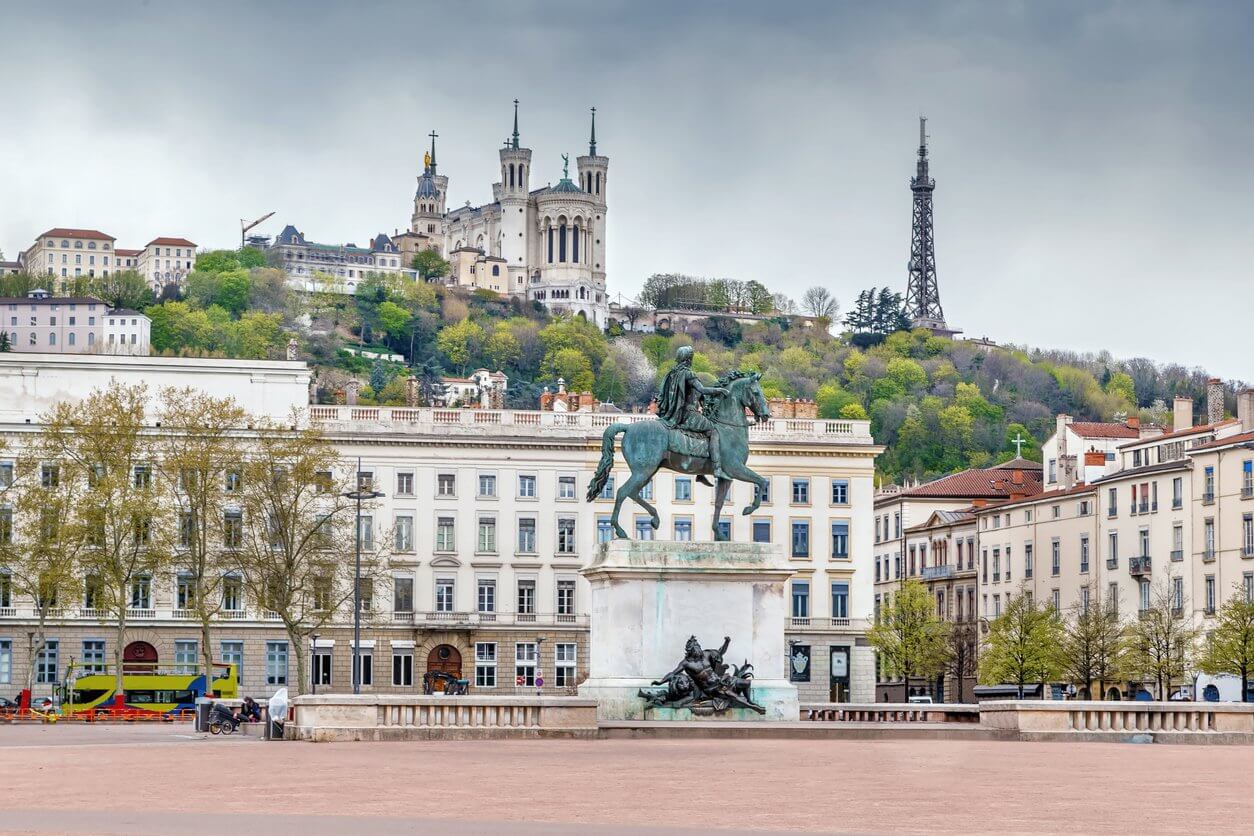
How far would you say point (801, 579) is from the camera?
330ft

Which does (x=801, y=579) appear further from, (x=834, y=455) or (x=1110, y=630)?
(x=1110, y=630)

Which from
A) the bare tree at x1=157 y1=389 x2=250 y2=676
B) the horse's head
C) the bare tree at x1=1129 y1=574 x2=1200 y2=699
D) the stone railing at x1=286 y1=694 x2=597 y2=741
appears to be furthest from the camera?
the bare tree at x1=1129 y1=574 x2=1200 y2=699

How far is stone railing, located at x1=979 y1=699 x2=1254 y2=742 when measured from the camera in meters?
37.5

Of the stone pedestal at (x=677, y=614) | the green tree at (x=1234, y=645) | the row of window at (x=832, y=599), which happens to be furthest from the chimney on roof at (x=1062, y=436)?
the stone pedestal at (x=677, y=614)

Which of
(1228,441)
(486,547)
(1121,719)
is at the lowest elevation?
(1121,719)

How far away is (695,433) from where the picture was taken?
40.8m

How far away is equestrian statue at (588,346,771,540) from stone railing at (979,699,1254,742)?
20.0 ft

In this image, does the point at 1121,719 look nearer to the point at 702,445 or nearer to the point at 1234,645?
the point at 702,445

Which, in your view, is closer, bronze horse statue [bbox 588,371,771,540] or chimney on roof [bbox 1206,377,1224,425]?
bronze horse statue [bbox 588,371,771,540]

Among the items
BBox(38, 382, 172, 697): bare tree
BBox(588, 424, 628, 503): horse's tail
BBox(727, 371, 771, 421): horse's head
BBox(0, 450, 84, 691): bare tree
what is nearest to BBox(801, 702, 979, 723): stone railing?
BBox(588, 424, 628, 503): horse's tail

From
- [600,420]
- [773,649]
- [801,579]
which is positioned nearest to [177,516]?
[600,420]

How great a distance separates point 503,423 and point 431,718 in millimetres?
63647

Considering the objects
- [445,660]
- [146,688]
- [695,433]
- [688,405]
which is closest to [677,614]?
[695,433]

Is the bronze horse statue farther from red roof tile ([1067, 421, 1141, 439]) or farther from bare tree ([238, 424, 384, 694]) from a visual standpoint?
red roof tile ([1067, 421, 1141, 439])
